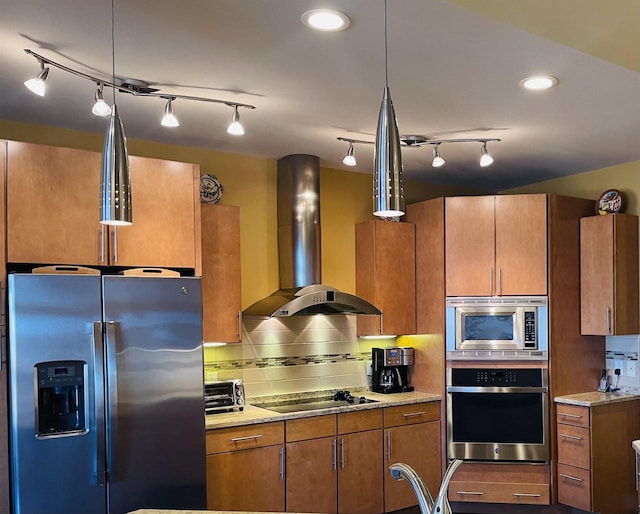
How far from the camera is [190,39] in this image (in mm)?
2307

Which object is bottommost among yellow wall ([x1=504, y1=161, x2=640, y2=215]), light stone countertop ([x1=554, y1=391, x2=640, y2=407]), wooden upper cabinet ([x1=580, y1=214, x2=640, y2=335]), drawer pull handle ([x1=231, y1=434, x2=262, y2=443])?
drawer pull handle ([x1=231, y1=434, x2=262, y2=443])

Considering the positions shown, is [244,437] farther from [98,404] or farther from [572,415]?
[572,415]

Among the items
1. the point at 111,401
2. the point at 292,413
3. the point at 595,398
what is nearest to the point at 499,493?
the point at 595,398

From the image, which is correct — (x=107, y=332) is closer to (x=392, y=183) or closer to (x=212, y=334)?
(x=212, y=334)

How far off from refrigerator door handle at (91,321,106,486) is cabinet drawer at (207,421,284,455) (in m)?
0.71

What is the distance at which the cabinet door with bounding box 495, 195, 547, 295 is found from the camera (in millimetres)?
4367

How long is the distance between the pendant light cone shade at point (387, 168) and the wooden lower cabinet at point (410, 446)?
3185 millimetres

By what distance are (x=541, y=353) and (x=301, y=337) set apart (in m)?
1.69

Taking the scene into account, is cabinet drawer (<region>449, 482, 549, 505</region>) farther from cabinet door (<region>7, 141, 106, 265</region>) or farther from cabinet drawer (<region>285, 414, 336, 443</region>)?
cabinet door (<region>7, 141, 106, 265</region>)

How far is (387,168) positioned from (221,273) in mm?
2675

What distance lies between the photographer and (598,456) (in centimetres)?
416

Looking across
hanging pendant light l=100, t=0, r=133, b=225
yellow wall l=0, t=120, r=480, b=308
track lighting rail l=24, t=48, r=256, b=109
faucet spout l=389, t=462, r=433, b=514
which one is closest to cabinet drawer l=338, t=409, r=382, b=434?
yellow wall l=0, t=120, r=480, b=308

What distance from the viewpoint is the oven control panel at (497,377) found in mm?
4359

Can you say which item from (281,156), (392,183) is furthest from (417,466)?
(392,183)
